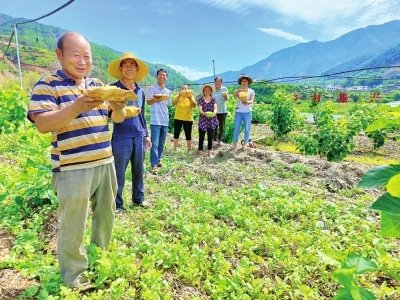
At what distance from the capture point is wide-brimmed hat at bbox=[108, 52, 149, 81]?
3949 mm

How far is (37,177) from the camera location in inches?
177

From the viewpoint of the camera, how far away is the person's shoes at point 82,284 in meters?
2.70

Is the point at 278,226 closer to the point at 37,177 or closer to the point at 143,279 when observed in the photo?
the point at 143,279

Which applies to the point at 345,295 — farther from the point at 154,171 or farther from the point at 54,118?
the point at 154,171

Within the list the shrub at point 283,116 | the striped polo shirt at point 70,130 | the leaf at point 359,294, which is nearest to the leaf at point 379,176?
the leaf at point 359,294

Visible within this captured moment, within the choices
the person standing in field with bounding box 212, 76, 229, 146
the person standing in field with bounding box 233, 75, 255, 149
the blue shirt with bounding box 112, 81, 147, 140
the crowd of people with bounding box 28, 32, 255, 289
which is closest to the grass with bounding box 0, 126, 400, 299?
the crowd of people with bounding box 28, 32, 255, 289

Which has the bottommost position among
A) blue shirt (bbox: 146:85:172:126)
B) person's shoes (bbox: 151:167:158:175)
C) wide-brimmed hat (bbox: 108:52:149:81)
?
person's shoes (bbox: 151:167:158:175)

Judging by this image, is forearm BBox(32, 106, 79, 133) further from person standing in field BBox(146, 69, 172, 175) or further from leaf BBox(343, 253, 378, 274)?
person standing in field BBox(146, 69, 172, 175)

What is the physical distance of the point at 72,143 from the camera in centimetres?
241

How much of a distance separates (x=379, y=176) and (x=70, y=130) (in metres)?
1.90

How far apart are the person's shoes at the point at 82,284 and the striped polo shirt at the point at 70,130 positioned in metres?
0.91

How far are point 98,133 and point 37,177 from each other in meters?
2.42

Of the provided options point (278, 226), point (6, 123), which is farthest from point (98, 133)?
point (6, 123)

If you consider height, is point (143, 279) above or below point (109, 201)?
below
